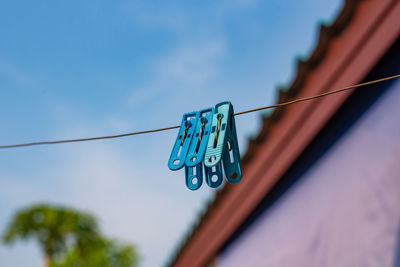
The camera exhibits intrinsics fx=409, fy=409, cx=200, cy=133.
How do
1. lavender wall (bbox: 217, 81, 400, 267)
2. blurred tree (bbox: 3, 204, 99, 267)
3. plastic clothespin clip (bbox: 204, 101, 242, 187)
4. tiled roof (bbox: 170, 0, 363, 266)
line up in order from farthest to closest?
blurred tree (bbox: 3, 204, 99, 267), tiled roof (bbox: 170, 0, 363, 266), lavender wall (bbox: 217, 81, 400, 267), plastic clothespin clip (bbox: 204, 101, 242, 187)

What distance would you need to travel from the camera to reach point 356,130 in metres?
2.26

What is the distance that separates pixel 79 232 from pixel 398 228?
21224mm

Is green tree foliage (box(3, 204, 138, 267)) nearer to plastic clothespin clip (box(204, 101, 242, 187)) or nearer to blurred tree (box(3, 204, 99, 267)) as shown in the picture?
blurred tree (box(3, 204, 99, 267))

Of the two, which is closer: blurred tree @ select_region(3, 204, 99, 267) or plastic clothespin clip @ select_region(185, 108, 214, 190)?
plastic clothespin clip @ select_region(185, 108, 214, 190)

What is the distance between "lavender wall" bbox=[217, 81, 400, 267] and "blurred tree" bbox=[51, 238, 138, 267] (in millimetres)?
20503

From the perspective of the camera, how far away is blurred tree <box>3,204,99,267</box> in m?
20.3

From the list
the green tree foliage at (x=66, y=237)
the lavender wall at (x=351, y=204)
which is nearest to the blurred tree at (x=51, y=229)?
the green tree foliage at (x=66, y=237)

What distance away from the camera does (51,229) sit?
2059 cm

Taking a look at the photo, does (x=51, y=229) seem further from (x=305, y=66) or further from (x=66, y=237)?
(x=305, y=66)

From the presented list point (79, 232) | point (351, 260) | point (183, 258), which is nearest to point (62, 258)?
point (79, 232)

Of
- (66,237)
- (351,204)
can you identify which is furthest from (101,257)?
(351,204)

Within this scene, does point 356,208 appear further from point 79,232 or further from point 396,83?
point 79,232

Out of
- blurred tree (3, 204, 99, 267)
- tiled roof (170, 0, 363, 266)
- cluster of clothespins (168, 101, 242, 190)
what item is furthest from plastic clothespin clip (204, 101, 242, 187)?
blurred tree (3, 204, 99, 267)

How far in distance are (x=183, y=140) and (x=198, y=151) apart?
0.47 ft
